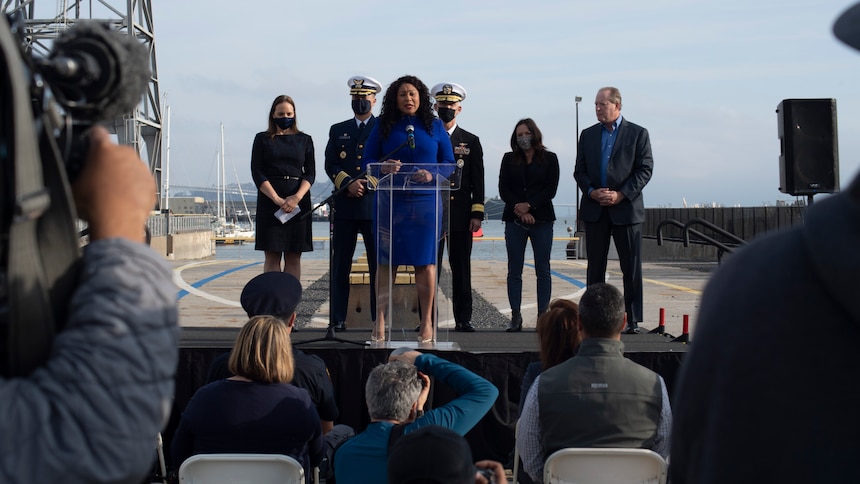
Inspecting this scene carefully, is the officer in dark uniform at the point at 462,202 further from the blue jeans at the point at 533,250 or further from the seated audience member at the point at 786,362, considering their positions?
the seated audience member at the point at 786,362

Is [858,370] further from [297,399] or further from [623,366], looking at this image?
[297,399]

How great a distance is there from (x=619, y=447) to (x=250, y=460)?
146 centimetres

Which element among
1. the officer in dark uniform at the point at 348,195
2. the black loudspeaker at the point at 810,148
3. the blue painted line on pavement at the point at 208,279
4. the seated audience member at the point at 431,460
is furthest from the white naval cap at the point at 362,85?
the blue painted line on pavement at the point at 208,279

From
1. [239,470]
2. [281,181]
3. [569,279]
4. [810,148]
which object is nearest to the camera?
[239,470]

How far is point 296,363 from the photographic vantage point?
4293 millimetres

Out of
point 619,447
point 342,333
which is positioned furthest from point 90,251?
point 342,333

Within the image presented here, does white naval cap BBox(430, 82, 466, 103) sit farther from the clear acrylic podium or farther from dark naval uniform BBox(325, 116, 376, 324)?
the clear acrylic podium

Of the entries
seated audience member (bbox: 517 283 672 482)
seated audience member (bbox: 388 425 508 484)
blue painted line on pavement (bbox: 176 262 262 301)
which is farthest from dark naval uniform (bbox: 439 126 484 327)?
blue painted line on pavement (bbox: 176 262 262 301)

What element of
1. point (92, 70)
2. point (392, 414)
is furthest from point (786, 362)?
point (392, 414)

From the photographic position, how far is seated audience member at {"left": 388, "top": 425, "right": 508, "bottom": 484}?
7.90 ft

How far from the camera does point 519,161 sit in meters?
7.57

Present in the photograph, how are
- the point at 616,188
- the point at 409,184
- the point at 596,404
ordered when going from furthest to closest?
the point at 616,188 < the point at 409,184 < the point at 596,404

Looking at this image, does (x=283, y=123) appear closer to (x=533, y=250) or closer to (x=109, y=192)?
(x=533, y=250)

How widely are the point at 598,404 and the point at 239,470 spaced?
4.70 ft
